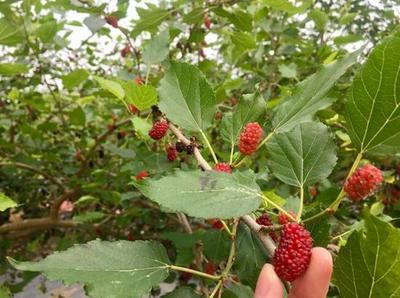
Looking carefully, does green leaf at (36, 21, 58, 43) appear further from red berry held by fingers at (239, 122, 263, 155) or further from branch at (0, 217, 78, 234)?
red berry held by fingers at (239, 122, 263, 155)

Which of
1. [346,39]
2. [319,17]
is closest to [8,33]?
[319,17]

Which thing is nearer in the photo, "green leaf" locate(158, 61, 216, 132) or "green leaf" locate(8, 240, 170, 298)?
"green leaf" locate(8, 240, 170, 298)

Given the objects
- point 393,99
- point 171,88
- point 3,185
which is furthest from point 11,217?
point 393,99

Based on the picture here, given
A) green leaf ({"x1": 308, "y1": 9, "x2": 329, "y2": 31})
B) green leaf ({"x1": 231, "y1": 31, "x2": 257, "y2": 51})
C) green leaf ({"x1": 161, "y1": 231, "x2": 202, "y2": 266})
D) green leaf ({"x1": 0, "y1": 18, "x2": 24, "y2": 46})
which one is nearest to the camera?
green leaf ({"x1": 0, "y1": 18, "x2": 24, "y2": 46})

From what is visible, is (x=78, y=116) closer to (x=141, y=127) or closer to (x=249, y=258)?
(x=141, y=127)

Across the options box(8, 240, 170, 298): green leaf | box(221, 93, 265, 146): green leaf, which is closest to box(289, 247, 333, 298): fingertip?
box(8, 240, 170, 298): green leaf

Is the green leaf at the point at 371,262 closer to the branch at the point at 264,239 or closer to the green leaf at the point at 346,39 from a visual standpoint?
the branch at the point at 264,239

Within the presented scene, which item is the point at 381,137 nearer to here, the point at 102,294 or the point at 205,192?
the point at 205,192
